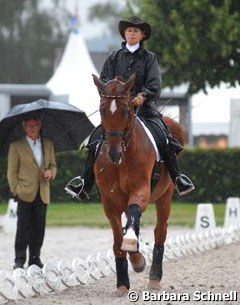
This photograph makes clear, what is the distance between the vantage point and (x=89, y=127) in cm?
1385

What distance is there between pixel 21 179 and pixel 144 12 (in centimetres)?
1311

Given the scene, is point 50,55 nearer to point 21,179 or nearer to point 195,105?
point 195,105

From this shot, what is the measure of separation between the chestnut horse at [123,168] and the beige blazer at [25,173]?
8.35 ft

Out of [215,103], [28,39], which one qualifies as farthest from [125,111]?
[28,39]

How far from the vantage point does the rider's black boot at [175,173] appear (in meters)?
11.3

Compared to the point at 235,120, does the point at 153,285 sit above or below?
below

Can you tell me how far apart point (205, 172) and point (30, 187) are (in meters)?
15.6

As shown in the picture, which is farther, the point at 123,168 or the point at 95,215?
the point at 95,215

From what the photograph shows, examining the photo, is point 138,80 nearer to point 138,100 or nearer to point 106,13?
point 138,100

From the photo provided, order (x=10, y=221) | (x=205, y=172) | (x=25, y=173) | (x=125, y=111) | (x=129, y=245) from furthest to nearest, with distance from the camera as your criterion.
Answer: (x=205, y=172), (x=10, y=221), (x=25, y=173), (x=125, y=111), (x=129, y=245)

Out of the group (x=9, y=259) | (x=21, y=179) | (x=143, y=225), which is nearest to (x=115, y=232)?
(x=21, y=179)

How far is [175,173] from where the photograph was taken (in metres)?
11.4

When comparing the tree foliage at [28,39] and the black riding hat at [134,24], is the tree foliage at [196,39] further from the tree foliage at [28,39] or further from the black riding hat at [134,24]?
the tree foliage at [28,39]

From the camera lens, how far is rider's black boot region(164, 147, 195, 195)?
11.3m
